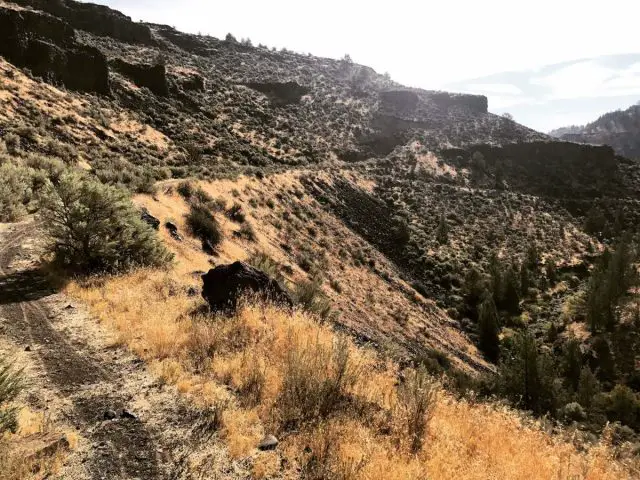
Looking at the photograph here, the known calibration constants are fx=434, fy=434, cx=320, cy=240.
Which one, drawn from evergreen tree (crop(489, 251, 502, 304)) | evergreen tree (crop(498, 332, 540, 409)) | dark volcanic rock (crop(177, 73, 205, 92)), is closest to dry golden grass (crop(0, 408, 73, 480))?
evergreen tree (crop(498, 332, 540, 409))

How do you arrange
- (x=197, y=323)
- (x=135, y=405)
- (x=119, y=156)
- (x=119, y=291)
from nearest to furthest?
(x=135, y=405) < (x=197, y=323) < (x=119, y=291) < (x=119, y=156)

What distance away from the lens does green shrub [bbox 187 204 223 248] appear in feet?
69.5

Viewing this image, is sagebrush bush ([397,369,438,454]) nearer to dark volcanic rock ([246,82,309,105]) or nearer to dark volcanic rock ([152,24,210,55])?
dark volcanic rock ([246,82,309,105])

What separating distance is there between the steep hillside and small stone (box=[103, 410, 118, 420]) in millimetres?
199

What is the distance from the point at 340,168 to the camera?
60.2 m

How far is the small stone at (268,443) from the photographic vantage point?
16.7ft

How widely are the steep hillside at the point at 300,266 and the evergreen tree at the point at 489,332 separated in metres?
0.27

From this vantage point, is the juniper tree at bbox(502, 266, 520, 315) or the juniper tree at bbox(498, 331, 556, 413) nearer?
the juniper tree at bbox(498, 331, 556, 413)

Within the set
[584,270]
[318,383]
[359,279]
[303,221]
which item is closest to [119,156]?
[303,221]

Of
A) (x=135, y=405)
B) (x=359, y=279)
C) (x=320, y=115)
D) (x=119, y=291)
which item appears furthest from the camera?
(x=320, y=115)

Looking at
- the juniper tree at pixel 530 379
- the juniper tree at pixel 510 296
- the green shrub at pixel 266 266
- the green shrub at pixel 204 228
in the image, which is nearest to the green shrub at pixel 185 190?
the green shrub at pixel 204 228

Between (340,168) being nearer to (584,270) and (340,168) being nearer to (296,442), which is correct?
(584,270)

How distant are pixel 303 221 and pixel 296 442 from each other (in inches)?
1261

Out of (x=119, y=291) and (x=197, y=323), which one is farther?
(x=119, y=291)
